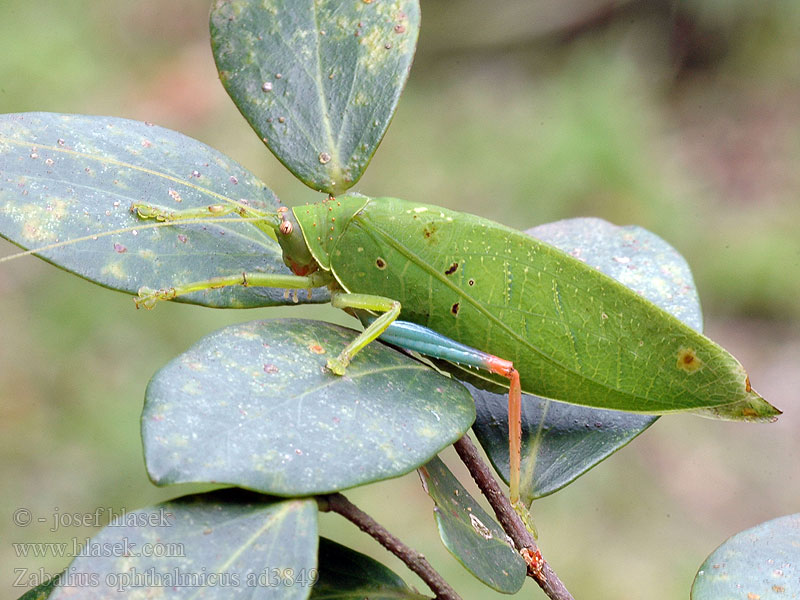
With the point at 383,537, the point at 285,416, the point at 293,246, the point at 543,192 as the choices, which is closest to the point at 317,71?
the point at 293,246

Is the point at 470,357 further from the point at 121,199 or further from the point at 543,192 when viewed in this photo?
the point at 543,192

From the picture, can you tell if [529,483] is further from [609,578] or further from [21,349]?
[21,349]

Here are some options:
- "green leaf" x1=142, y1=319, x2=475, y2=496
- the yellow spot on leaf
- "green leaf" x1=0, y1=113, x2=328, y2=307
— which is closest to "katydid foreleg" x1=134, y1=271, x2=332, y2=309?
"green leaf" x1=0, y1=113, x2=328, y2=307

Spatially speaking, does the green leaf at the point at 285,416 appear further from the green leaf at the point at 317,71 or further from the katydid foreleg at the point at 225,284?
the green leaf at the point at 317,71

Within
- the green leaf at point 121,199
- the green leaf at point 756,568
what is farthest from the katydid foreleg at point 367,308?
the green leaf at point 756,568

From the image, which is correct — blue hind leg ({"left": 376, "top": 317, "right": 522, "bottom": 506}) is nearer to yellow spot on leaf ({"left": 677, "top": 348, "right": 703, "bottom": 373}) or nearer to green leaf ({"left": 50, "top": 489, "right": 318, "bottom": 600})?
yellow spot on leaf ({"left": 677, "top": 348, "right": 703, "bottom": 373})
